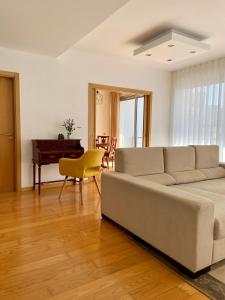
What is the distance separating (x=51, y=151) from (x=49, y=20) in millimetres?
1942

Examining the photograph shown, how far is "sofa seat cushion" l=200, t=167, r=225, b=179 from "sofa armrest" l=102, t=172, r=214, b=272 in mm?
1451

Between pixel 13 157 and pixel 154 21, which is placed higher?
pixel 154 21

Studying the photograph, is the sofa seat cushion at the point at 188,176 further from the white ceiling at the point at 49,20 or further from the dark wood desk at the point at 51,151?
the white ceiling at the point at 49,20

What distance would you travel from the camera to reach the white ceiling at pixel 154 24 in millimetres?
2619

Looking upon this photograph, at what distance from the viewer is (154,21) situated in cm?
299

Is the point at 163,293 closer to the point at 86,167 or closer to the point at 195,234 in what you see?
the point at 195,234

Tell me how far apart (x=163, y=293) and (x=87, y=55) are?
4.03 meters

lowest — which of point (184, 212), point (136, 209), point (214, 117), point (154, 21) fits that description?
point (136, 209)

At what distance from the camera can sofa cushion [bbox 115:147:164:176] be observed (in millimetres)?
2691

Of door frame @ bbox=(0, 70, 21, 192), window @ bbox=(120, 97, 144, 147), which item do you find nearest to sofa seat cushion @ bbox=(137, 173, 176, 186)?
door frame @ bbox=(0, 70, 21, 192)

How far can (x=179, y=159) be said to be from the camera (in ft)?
10.4

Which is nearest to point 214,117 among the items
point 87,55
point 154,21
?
point 154,21

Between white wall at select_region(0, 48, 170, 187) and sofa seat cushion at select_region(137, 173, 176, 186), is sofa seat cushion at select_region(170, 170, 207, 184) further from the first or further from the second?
white wall at select_region(0, 48, 170, 187)

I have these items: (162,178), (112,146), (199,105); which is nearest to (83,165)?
(162,178)
